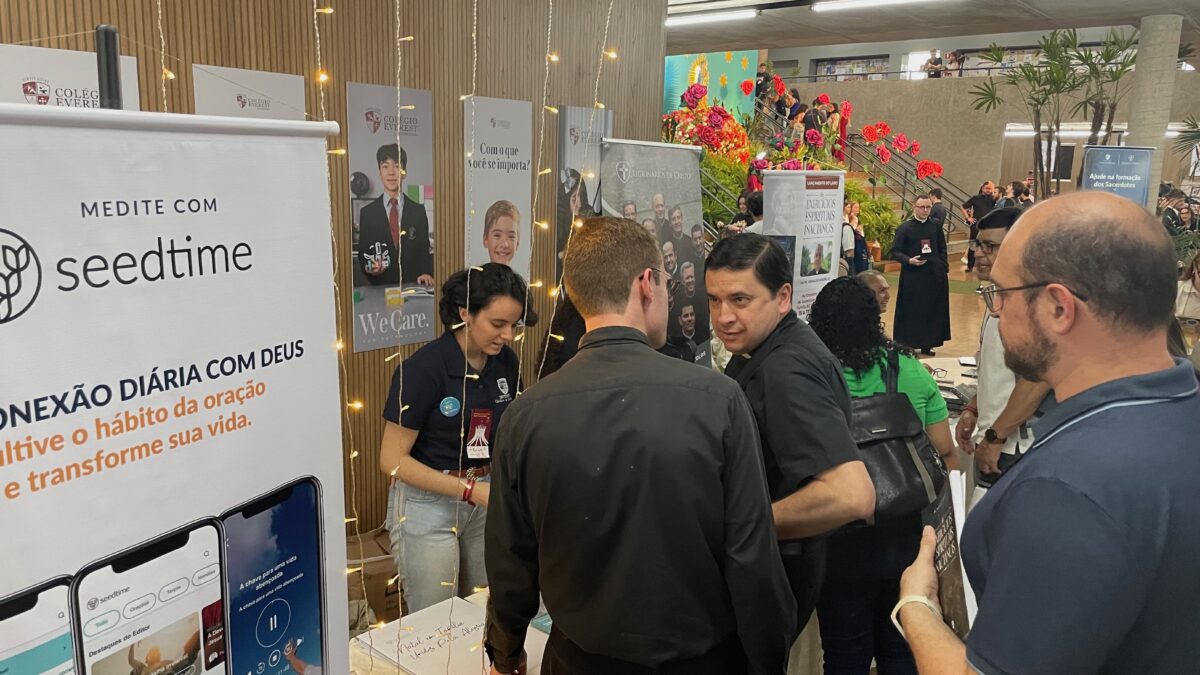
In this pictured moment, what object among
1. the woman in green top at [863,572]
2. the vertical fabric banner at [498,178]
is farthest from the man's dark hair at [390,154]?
the woman in green top at [863,572]

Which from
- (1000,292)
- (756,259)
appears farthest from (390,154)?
(1000,292)

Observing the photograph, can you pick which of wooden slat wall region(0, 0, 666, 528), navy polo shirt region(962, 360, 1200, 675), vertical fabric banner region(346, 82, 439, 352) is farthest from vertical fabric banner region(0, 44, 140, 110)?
navy polo shirt region(962, 360, 1200, 675)

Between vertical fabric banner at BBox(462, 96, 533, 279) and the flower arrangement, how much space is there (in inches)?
83.3

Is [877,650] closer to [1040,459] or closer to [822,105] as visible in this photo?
[1040,459]

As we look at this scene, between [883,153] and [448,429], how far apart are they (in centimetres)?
1435

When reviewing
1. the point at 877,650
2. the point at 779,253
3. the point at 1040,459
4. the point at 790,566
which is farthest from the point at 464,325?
the point at 1040,459

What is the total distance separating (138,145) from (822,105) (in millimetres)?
9776

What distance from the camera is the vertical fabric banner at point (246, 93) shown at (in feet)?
9.54

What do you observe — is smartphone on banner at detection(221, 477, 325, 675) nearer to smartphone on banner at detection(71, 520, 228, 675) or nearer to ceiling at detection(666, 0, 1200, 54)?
smartphone on banner at detection(71, 520, 228, 675)

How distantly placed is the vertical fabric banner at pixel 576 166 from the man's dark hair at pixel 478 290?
2.15 metres

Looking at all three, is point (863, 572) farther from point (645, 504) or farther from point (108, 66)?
point (108, 66)

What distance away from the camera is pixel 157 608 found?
1.22 meters

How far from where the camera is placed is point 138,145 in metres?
1.13

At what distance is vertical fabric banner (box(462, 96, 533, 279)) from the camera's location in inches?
157
